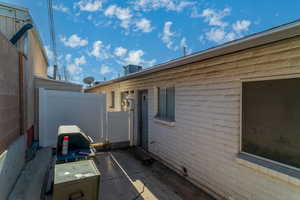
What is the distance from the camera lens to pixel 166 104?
4.96 meters

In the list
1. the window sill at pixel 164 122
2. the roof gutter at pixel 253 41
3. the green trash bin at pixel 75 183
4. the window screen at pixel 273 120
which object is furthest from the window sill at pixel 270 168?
the green trash bin at pixel 75 183

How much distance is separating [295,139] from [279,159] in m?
0.38

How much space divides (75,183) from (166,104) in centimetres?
323

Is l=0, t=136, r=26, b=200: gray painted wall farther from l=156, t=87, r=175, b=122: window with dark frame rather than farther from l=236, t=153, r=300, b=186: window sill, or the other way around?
l=236, t=153, r=300, b=186: window sill

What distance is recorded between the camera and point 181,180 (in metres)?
3.86

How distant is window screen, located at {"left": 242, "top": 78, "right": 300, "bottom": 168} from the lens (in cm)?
219

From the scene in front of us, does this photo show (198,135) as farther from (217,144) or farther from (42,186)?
(42,186)

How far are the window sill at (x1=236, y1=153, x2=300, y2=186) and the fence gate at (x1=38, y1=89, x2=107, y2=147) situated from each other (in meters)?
4.44

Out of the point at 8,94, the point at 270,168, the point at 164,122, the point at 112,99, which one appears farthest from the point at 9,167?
the point at 112,99

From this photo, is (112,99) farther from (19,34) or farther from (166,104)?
(19,34)

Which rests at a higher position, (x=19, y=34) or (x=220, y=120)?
(x=19, y=34)

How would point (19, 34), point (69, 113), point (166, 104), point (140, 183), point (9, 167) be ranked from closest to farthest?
1. point (9, 167)
2. point (140, 183)
3. point (19, 34)
4. point (166, 104)
5. point (69, 113)

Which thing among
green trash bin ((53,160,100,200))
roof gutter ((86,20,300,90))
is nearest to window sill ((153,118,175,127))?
roof gutter ((86,20,300,90))

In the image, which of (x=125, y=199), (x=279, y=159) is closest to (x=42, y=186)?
(x=125, y=199)
